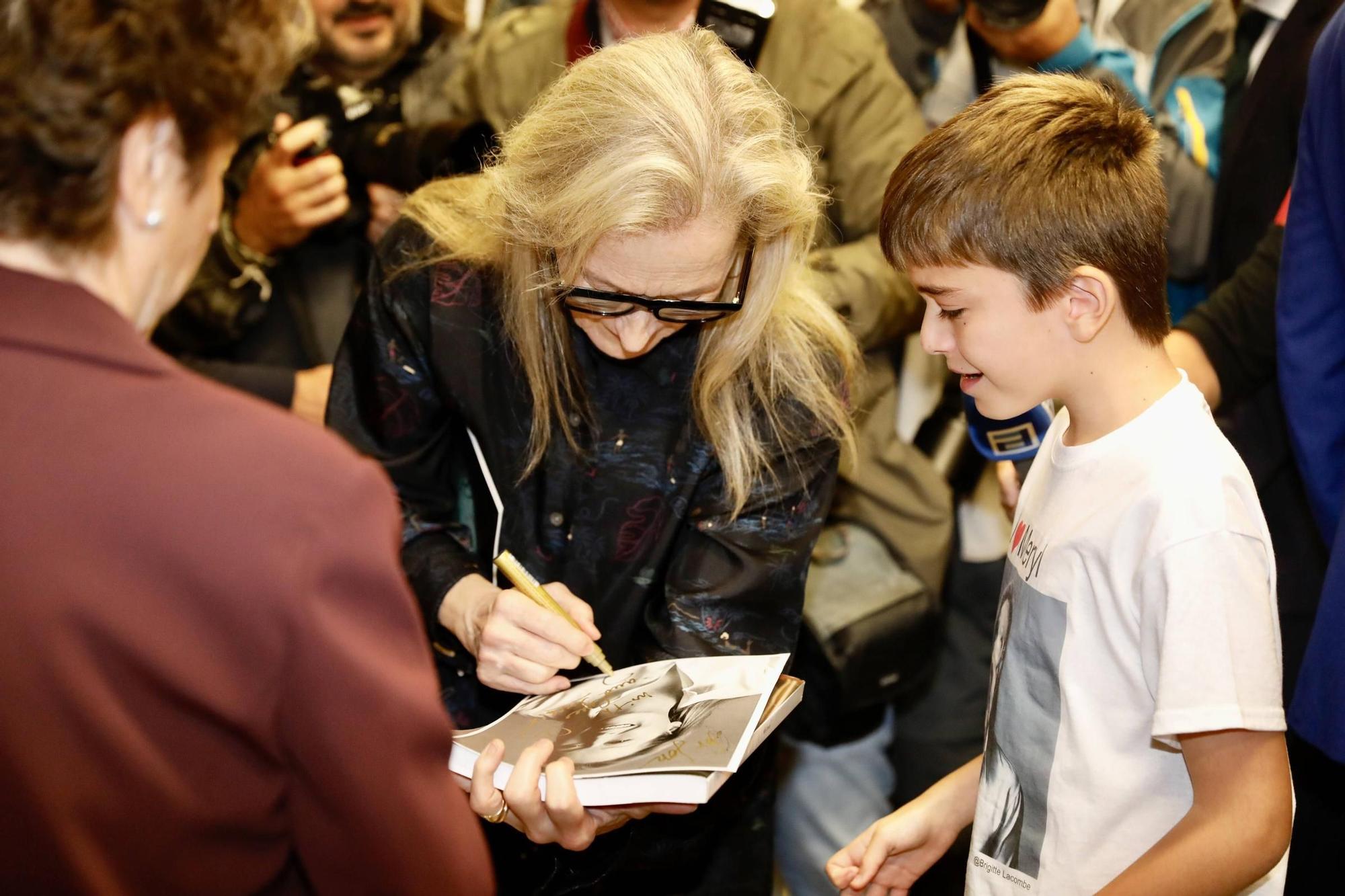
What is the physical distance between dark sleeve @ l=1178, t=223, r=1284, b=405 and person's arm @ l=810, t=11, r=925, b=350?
0.51 meters

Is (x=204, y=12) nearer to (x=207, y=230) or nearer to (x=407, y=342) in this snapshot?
(x=207, y=230)

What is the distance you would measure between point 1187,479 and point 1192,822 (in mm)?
314

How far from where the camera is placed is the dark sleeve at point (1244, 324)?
5.77ft

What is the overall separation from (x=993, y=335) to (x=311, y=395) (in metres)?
1.19

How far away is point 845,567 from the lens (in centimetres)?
206

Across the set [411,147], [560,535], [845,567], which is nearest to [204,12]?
[560,535]

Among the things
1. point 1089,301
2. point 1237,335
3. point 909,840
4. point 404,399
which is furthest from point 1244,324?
point 404,399

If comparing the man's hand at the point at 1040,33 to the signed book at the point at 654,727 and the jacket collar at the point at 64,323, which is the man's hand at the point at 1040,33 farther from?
the jacket collar at the point at 64,323

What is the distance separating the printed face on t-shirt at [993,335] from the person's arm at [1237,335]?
2.07ft

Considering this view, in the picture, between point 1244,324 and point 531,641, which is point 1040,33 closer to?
point 1244,324

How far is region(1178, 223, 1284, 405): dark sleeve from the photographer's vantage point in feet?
5.77

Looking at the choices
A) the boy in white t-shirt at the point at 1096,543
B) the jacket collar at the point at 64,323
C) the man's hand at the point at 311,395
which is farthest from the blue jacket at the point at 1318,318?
the man's hand at the point at 311,395

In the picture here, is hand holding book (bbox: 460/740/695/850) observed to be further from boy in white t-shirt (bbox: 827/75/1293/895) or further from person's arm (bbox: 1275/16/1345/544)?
person's arm (bbox: 1275/16/1345/544)

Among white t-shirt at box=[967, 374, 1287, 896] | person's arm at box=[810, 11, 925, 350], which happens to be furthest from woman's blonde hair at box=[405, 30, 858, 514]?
person's arm at box=[810, 11, 925, 350]
